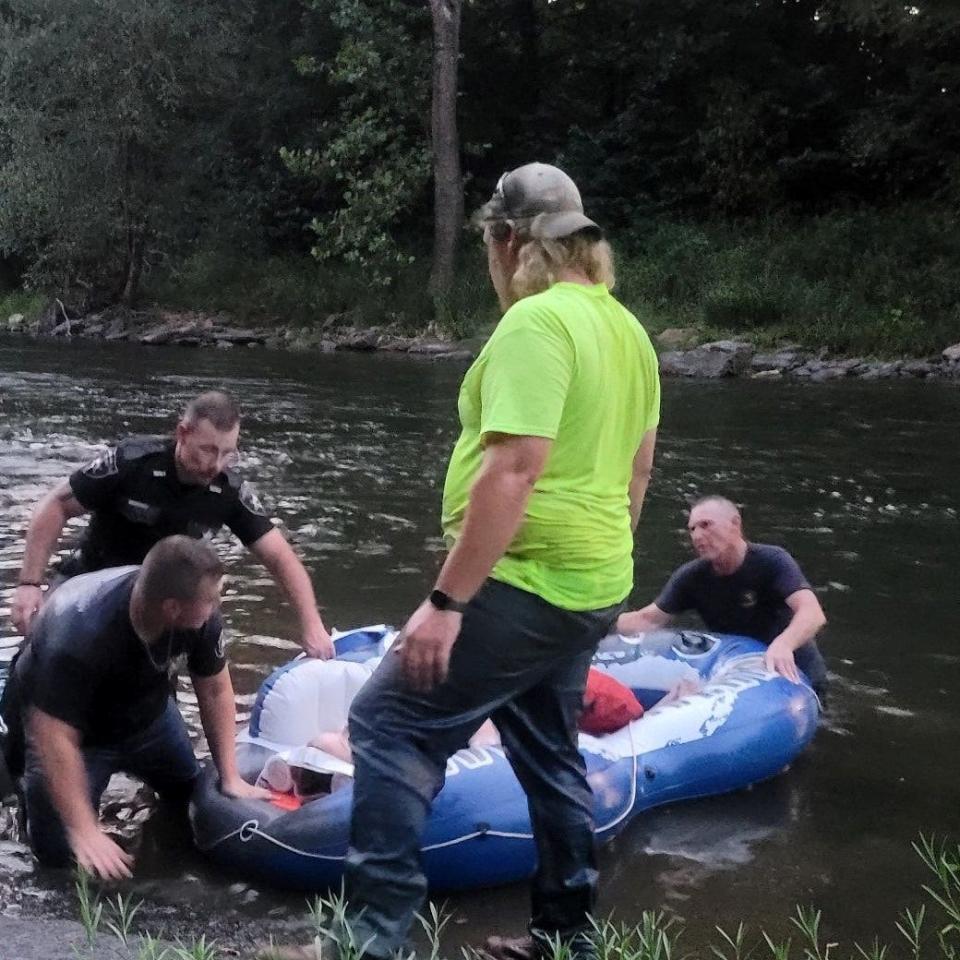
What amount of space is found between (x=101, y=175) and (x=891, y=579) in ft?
73.2

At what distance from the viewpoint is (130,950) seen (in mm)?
3080

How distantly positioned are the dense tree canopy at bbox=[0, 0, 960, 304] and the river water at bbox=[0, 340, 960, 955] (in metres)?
7.94

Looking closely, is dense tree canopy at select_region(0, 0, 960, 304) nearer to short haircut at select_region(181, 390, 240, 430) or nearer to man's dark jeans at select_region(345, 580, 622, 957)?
short haircut at select_region(181, 390, 240, 430)

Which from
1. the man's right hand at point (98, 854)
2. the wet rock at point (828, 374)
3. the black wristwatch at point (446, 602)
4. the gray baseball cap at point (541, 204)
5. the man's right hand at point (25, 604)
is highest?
the gray baseball cap at point (541, 204)

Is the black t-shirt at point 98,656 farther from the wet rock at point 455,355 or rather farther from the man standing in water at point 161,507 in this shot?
the wet rock at point 455,355

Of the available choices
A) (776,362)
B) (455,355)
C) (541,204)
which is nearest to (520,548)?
(541,204)

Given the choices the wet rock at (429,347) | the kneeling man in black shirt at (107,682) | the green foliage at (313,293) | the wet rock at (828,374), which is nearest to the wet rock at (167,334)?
the green foliage at (313,293)

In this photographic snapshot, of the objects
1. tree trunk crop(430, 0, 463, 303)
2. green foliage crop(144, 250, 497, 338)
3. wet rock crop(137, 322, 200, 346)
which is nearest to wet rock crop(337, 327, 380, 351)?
green foliage crop(144, 250, 497, 338)

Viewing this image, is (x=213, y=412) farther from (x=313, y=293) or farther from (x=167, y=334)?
(x=313, y=293)

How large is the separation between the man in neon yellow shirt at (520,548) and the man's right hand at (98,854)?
0.92 metres

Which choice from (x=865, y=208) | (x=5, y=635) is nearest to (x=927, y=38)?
(x=865, y=208)

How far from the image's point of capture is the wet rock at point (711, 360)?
1731 centimetres

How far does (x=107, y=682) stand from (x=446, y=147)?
2120 centimetres

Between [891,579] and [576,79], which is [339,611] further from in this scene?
[576,79]
